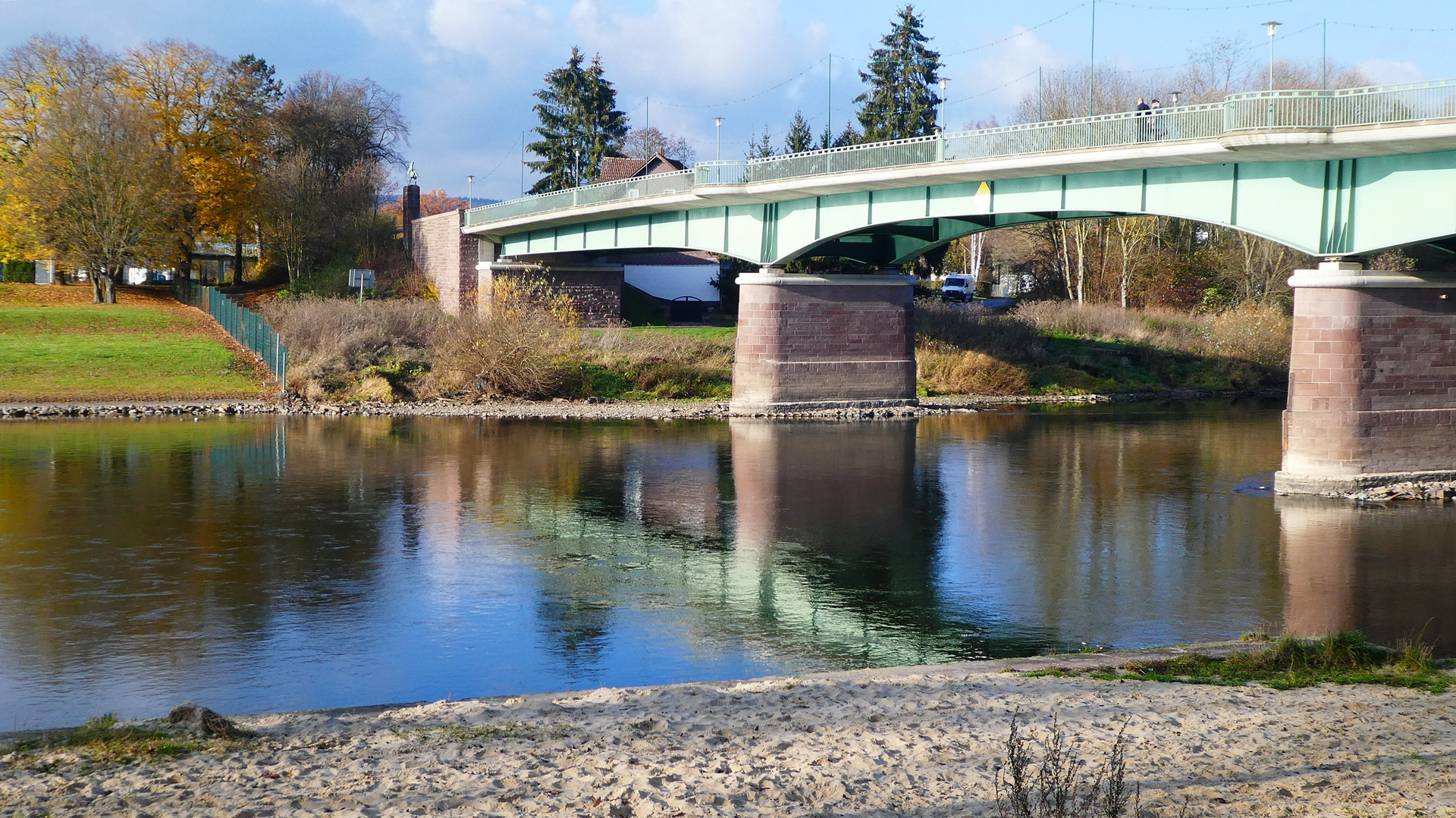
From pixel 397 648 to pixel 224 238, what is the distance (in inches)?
2415

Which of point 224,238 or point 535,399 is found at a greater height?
point 224,238

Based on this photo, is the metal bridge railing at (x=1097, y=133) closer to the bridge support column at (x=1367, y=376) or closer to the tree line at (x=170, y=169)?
the bridge support column at (x=1367, y=376)

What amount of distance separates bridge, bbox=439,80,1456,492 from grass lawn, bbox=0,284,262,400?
617 inches

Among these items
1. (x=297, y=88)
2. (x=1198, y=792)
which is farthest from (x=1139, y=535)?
(x=297, y=88)

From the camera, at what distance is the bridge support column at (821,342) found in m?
39.7

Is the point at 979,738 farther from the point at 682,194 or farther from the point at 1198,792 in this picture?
the point at 682,194

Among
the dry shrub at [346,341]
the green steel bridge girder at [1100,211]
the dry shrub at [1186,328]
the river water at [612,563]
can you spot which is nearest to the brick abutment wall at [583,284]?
the green steel bridge girder at [1100,211]

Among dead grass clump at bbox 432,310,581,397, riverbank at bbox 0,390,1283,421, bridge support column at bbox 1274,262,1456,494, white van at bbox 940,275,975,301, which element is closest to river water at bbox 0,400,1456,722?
bridge support column at bbox 1274,262,1456,494

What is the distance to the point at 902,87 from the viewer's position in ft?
228

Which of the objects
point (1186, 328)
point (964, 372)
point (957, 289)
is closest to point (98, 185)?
point (964, 372)

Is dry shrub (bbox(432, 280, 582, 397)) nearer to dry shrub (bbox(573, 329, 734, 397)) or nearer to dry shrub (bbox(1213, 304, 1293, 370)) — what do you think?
dry shrub (bbox(573, 329, 734, 397))

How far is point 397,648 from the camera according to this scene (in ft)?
44.0

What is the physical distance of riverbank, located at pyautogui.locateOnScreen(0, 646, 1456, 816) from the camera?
7.58m

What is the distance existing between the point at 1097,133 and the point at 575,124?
54.0m
